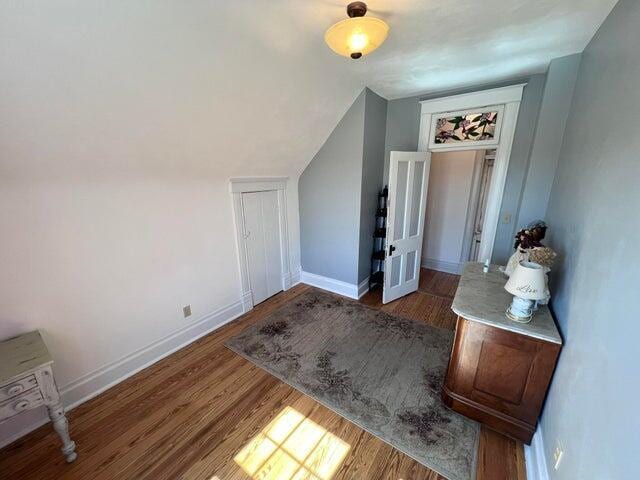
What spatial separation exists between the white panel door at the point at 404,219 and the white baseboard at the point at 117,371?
2023mm

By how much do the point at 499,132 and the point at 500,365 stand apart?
7.97ft

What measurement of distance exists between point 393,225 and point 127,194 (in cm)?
255

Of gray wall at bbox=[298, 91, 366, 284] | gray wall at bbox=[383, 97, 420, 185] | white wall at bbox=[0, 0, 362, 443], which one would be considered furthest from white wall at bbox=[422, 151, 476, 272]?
white wall at bbox=[0, 0, 362, 443]

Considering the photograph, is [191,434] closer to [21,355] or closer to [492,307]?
[21,355]

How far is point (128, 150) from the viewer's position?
1.76 meters

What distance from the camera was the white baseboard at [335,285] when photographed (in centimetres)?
338

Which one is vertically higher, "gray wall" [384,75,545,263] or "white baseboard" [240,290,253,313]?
"gray wall" [384,75,545,263]

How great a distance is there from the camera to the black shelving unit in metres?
3.41

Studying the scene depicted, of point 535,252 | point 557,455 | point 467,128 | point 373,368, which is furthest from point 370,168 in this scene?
point 557,455

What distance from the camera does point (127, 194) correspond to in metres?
1.96

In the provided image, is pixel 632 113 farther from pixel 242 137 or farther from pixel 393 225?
pixel 242 137

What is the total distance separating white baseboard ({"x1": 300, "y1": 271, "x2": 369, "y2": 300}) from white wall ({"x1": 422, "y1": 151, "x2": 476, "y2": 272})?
1.58m

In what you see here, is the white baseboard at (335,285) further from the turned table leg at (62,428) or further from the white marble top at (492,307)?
the turned table leg at (62,428)

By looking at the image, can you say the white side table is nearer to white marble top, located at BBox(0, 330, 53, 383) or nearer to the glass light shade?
white marble top, located at BBox(0, 330, 53, 383)
